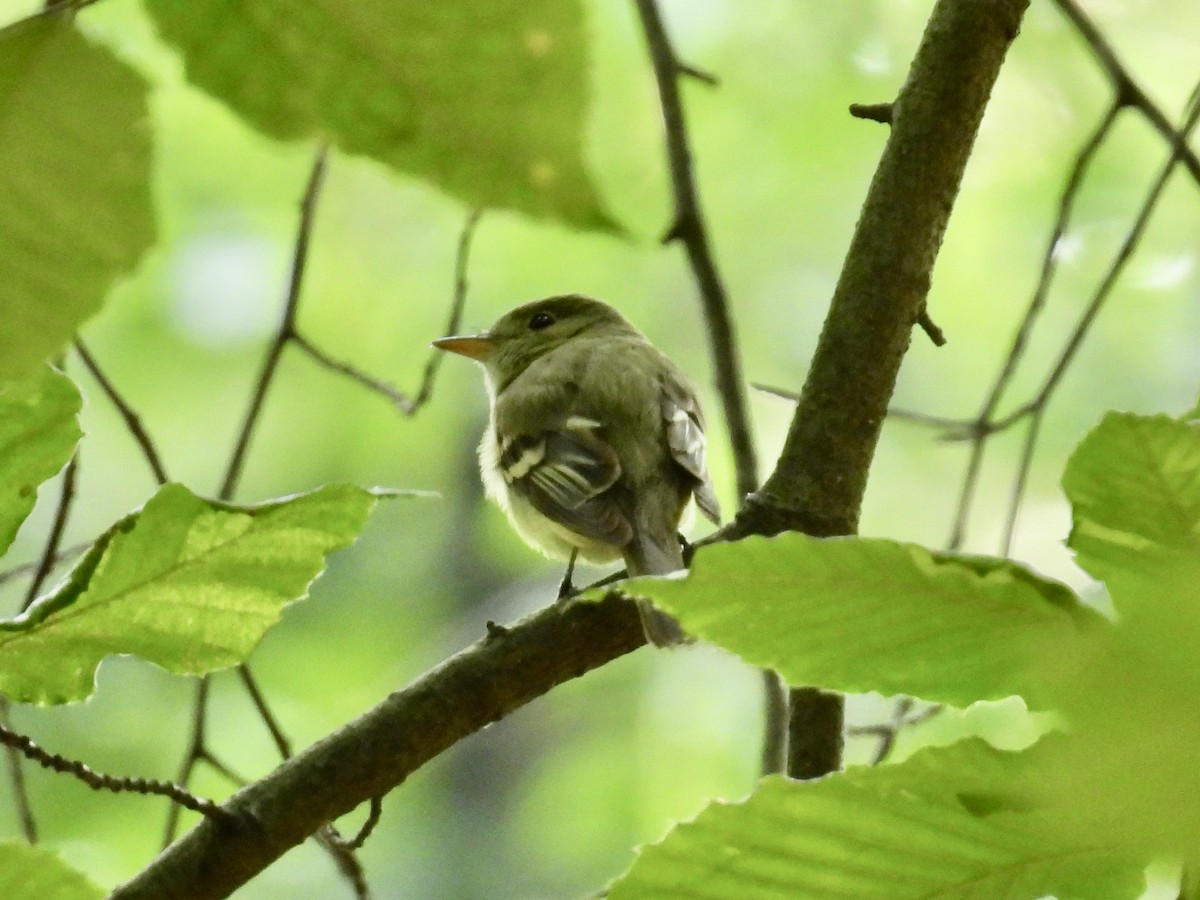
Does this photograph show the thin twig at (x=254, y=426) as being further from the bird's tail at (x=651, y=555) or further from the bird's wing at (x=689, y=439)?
the bird's wing at (x=689, y=439)

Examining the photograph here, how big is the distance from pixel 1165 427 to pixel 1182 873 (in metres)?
0.16

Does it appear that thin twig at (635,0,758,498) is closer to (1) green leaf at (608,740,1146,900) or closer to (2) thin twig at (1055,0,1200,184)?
(2) thin twig at (1055,0,1200,184)

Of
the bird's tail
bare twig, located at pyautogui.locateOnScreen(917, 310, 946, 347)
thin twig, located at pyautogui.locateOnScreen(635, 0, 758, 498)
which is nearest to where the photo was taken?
bare twig, located at pyautogui.locateOnScreen(917, 310, 946, 347)

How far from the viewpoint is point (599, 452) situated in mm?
Result: 2793

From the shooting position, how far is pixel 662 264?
4938 mm

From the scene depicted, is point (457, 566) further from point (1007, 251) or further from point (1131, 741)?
point (1131, 741)

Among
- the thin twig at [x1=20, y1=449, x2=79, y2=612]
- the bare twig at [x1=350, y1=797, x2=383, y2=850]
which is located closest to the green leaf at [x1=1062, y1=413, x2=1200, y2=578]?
the bare twig at [x1=350, y1=797, x2=383, y2=850]

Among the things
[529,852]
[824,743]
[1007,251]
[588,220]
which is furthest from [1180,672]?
[529,852]

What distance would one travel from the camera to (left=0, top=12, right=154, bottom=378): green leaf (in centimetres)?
42

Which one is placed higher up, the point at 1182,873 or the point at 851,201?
the point at 851,201

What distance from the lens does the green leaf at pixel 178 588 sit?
0.74 metres

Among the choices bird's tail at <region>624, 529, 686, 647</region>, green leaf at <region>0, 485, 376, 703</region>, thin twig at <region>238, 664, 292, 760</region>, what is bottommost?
green leaf at <region>0, 485, 376, 703</region>

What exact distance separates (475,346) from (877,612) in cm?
323

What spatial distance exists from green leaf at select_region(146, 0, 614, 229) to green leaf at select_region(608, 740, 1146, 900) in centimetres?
26
